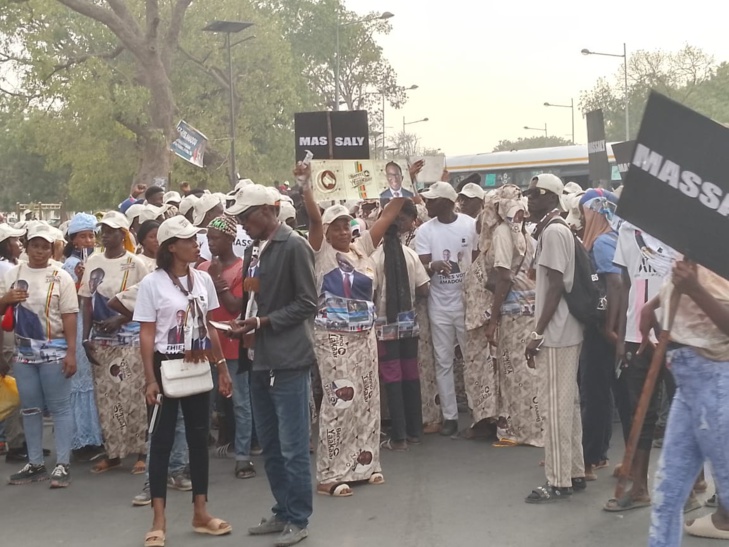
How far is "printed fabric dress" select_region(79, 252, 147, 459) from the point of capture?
23.7 feet

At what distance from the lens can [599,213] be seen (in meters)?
6.69

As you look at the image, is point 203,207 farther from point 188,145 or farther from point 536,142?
point 536,142

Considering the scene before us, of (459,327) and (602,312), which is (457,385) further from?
(602,312)

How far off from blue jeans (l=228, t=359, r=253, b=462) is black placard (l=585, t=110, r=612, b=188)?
21.2 feet

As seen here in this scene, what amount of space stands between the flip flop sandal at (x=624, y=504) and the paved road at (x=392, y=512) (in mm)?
46

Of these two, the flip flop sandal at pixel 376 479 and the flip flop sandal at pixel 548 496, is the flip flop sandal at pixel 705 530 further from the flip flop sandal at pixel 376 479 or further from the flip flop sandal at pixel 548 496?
the flip flop sandal at pixel 376 479

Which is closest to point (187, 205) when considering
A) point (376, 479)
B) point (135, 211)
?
point (135, 211)

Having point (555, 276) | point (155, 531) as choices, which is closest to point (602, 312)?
point (555, 276)

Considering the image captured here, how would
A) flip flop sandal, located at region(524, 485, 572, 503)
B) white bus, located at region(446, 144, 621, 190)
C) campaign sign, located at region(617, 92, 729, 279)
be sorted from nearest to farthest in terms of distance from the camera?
campaign sign, located at region(617, 92, 729, 279)
flip flop sandal, located at region(524, 485, 572, 503)
white bus, located at region(446, 144, 621, 190)

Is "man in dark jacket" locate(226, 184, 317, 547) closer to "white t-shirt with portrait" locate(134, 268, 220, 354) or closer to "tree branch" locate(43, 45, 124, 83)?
"white t-shirt with portrait" locate(134, 268, 220, 354)

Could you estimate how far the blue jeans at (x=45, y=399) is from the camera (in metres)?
7.03

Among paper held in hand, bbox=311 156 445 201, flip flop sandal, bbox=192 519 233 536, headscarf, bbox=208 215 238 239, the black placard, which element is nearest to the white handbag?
flip flop sandal, bbox=192 519 233 536

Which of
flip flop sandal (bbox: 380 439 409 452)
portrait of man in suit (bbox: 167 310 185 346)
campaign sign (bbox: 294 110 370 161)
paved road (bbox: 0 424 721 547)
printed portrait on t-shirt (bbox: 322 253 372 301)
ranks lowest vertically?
paved road (bbox: 0 424 721 547)

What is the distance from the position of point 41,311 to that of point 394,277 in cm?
272
